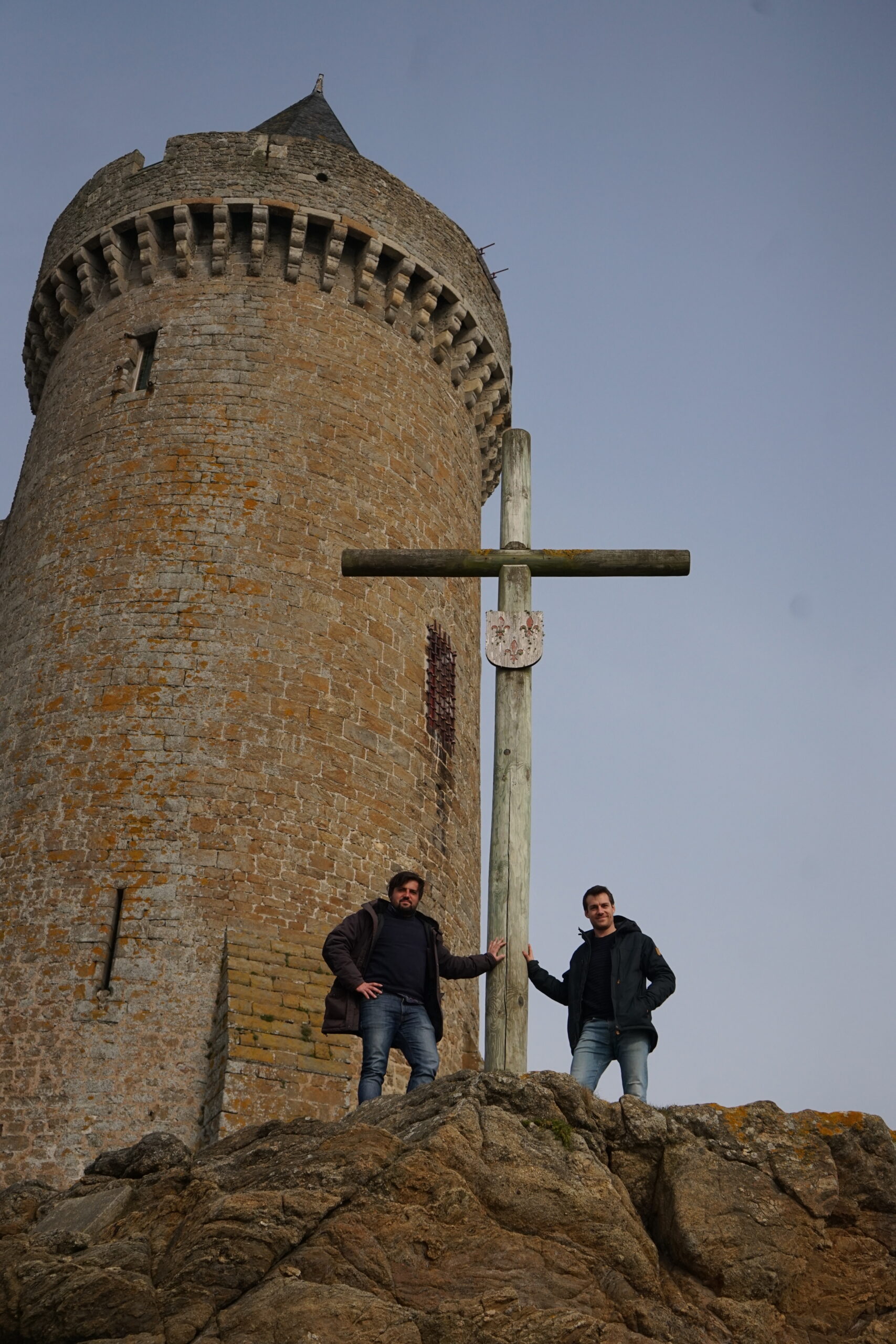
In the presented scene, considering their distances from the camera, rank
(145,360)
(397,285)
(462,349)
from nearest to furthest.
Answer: (145,360) → (397,285) → (462,349)

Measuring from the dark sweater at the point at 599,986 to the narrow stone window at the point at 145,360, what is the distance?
367 inches

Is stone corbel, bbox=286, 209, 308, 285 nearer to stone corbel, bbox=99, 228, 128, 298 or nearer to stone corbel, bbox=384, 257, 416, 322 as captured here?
stone corbel, bbox=384, 257, 416, 322

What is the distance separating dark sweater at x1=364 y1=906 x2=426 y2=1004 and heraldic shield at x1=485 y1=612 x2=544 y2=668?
174 cm

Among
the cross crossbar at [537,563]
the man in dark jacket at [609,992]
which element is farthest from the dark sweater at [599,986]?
the cross crossbar at [537,563]

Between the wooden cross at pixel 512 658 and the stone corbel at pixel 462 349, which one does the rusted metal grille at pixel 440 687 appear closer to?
the stone corbel at pixel 462 349

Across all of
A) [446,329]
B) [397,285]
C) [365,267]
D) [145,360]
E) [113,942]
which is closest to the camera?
[113,942]

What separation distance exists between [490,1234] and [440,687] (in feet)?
31.1

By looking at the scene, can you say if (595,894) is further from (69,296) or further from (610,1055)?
(69,296)

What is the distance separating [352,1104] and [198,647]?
446cm

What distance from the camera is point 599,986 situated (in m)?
8.20

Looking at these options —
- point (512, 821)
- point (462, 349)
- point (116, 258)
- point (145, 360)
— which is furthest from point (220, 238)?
point (512, 821)

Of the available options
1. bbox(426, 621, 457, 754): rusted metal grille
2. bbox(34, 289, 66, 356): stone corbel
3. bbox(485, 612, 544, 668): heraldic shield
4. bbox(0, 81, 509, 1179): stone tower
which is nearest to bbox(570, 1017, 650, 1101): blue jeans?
bbox(485, 612, 544, 668): heraldic shield

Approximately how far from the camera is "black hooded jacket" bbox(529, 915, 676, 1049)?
793 centimetres

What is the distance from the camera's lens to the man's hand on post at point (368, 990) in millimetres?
8117
